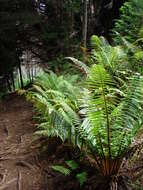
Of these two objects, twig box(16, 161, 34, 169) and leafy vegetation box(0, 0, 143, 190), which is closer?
leafy vegetation box(0, 0, 143, 190)

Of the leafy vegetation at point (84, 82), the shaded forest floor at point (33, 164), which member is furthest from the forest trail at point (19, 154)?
the leafy vegetation at point (84, 82)

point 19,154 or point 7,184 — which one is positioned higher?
point 7,184

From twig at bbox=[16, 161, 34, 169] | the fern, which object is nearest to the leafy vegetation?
the fern

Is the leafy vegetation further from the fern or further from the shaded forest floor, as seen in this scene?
the shaded forest floor

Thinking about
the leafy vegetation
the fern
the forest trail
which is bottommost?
the forest trail

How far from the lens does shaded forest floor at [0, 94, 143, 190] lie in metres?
2.35

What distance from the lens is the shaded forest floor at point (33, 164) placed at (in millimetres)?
2348

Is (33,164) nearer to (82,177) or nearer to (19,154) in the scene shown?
(19,154)

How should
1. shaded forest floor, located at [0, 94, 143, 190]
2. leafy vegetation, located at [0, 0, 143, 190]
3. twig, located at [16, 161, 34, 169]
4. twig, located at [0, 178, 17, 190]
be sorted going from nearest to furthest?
leafy vegetation, located at [0, 0, 143, 190]
shaded forest floor, located at [0, 94, 143, 190]
twig, located at [0, 178, 17, 190]
twig, located at [16, 161, 34, 169]

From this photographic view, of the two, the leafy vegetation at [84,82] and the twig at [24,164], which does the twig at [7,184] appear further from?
the leafy vegetation at [84,82]

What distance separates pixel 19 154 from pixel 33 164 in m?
0.39

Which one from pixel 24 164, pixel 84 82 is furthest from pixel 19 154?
pixel 84 82

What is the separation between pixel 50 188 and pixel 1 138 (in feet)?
5.69

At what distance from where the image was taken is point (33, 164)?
286 cm
